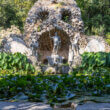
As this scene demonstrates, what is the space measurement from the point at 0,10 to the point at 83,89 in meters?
23.1

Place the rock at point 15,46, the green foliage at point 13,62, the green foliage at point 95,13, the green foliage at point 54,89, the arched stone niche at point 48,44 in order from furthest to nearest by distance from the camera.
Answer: the green foliage at point 95,13 → the arched stone niche at point 48,44 → the rock at point 15,46 → the green foliage at point 13,62 → the green foliage at point 54,89

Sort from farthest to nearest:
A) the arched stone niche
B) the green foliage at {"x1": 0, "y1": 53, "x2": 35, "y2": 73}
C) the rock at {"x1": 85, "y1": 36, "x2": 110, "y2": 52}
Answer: the arched stone niche
the rock at {"x1": 85, "y1": 36, "x2": 110, "y2": 52}
the green foliage at {"x1": 0, "y1": 53, "x2": 35, "y2": 73}

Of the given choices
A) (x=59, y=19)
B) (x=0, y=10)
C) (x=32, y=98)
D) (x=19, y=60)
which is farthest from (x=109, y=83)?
(x=0, y=10)

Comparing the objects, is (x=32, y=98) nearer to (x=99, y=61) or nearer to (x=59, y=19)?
(x=99, y=61)

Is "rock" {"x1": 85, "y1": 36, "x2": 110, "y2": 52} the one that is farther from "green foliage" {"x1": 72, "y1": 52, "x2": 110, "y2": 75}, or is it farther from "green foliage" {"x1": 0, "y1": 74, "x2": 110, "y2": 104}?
"green foliage" {"x1": 0, "y1": 74, "x2": 110, "y2": 104}

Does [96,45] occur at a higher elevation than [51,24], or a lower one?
lower

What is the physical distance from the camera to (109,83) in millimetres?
3918

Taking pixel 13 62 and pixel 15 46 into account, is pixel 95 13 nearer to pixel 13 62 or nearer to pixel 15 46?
pixel 15 46

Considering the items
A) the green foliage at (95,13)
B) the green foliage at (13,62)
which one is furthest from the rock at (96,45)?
the green foliage at (95,13)

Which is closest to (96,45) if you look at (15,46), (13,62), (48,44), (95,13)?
(48,44)

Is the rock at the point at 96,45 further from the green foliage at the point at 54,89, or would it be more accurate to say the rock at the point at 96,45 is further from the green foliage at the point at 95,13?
the green foliage at the point at 54,89

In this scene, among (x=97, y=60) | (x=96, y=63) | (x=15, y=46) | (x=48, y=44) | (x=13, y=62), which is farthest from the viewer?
(x=48, y=44)

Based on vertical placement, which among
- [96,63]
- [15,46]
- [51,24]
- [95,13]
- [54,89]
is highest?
[95,13]

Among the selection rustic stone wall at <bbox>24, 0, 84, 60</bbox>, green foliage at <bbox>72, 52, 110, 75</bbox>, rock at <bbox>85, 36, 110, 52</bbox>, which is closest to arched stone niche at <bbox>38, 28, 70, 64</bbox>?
rustic stone wall at <bbox>24, 0, 84, 60</bbox>
